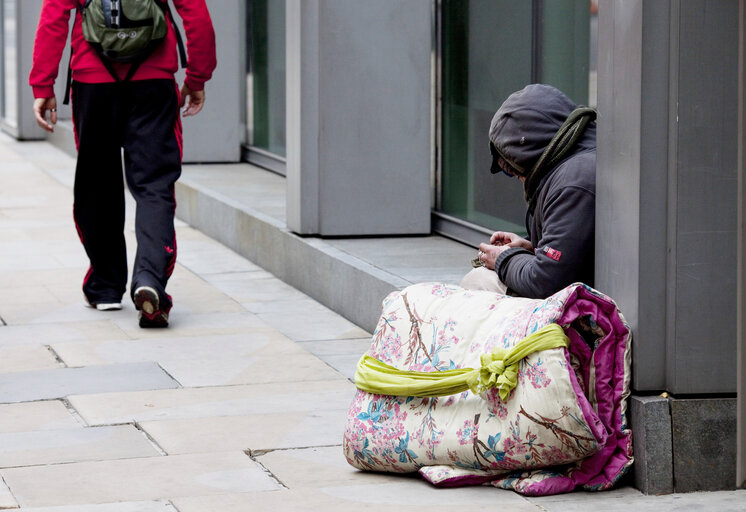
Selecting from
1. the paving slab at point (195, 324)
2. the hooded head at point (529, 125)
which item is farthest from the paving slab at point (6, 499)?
the paving slab at point (195, 324)

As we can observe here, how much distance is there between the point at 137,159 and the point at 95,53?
52 centimetres

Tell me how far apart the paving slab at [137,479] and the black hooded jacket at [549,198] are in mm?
1026

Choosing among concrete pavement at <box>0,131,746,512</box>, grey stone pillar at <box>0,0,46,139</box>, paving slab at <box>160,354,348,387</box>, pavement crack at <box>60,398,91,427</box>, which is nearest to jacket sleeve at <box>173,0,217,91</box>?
concrete pavement at <box>0,131,746,512</box>

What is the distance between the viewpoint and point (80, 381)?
18.5 feet

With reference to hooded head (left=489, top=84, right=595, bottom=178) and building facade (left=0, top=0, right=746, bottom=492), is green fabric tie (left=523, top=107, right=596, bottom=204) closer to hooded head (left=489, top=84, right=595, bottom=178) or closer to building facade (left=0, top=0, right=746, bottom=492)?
hooded head (left=489, top=84, right=595, bottom=178)

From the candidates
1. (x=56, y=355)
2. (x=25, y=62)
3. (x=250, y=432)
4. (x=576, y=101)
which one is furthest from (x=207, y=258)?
(x=25, y=62)

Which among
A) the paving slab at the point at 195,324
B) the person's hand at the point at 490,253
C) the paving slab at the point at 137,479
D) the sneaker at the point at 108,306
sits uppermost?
the person's hand at the point at 490,253

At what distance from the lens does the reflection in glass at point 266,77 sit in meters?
10.9

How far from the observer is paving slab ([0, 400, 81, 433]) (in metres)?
4.96

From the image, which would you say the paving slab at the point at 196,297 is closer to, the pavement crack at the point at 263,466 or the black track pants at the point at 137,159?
the black track pants at the point at 137,159

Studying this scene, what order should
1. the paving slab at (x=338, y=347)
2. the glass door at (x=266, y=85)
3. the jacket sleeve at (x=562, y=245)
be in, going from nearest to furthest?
the jacket sleeve at (x=562, y=245)
the paving slab at (x=338, y=347)
the glass door at (x=266, y=85)

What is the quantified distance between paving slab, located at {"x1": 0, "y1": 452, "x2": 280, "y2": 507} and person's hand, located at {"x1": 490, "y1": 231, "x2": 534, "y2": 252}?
110 centimetres

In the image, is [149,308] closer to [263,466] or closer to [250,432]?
[250,432]

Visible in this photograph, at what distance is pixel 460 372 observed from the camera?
13.6 feet
